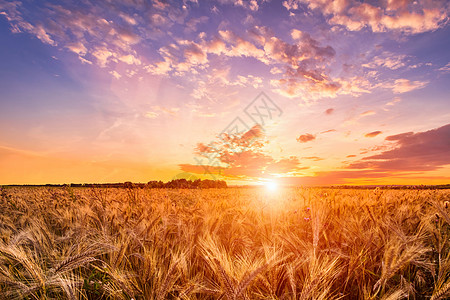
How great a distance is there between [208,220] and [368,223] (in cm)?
198

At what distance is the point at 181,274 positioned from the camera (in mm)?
1467

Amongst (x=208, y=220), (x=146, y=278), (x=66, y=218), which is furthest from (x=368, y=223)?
(x=66, y=218)

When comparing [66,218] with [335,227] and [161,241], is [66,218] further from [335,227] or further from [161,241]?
[335,227]

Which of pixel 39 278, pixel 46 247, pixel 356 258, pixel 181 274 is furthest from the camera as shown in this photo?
pixel 46 247

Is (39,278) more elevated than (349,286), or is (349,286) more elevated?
(39,278)

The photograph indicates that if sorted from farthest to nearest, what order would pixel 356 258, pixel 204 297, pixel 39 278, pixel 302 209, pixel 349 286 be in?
1. pixel 302 209
2. pixel 349 286
3. pixel 356 258
4. pixel 204 297
5. pixel 39 278

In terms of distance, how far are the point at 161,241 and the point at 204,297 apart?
2.68 feet

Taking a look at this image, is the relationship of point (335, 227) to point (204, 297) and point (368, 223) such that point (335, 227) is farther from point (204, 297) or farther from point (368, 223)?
point (204, 297)

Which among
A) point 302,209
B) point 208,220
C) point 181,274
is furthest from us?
point 302,209

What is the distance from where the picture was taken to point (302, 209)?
3771 mm

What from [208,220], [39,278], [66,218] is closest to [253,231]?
[208,220]

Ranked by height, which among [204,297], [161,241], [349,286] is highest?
[161,241]

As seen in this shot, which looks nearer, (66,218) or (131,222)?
(131,222)

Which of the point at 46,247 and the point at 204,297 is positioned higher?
the point at 46,247
